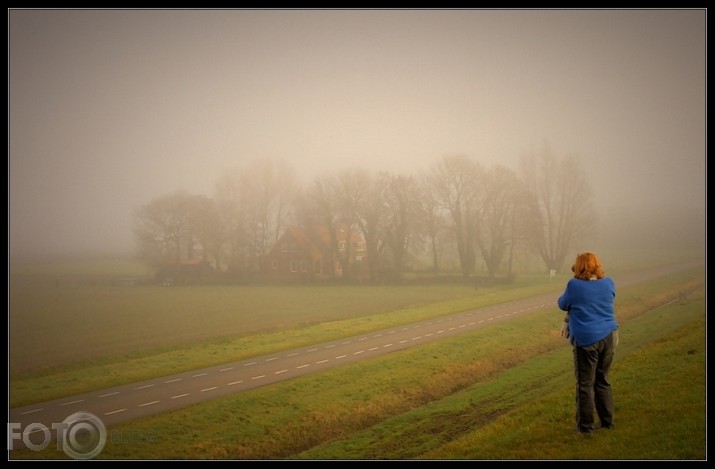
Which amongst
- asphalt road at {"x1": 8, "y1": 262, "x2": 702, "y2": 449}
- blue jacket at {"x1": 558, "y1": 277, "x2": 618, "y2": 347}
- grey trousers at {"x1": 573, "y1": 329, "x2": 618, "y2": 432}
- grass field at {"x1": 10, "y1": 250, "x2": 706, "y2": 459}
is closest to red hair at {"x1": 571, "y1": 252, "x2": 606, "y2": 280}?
blue jacket at {"x1": 558, "y1": 277, "x2": 618, "y2": 347}

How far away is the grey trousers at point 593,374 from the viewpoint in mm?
8680

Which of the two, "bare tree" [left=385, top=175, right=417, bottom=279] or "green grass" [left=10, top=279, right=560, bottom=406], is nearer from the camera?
"green grass" [left=10, top=279, right=560, bottom=406]

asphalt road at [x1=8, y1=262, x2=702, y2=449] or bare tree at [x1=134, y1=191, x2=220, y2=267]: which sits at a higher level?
bare tree at [x1=134, y1=191, x2=220, y2=267]

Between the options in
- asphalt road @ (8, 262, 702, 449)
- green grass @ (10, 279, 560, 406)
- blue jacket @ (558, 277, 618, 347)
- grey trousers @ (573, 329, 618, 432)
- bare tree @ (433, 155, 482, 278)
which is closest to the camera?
blue jacket @ (558, 277, 618, 347)

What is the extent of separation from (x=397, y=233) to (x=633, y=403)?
52.1 metres

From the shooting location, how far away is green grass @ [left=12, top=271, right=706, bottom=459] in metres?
10.3

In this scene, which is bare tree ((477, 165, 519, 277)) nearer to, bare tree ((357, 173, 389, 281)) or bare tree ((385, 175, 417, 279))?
bare tree ((385, 175, 417, 279))

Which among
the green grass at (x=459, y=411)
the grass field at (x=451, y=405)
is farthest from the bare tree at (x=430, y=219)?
the green grass at (x=459, y=411)

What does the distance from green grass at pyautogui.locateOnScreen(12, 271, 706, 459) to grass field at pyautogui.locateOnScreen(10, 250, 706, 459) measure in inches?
1.9

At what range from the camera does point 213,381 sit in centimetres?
2367

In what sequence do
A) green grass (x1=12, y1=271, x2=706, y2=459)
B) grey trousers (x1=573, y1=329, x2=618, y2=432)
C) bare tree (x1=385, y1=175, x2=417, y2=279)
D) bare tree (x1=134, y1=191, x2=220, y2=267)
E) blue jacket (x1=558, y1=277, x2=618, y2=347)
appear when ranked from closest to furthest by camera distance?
blue jacket (x1=558, y1=277, x2=618, y2=347) < grey trousers (x1=573, y1=329, x2=618, y2=432) < green grass (x1=12, y1=271, x2=706, y2=459) < bare tree (x1=134, y1=191, x2=220, y2=267) < bare tree (x1=385, y1=175, x2=417, y2=279)

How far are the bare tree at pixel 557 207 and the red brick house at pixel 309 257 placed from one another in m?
21.7

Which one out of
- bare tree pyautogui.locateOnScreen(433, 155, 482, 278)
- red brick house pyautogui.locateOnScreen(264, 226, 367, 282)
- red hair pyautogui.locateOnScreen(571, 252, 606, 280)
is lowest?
red brick house pyautogui.locateOnScreen(264, 226, 367, 282)

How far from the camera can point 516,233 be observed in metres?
58.5
